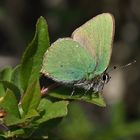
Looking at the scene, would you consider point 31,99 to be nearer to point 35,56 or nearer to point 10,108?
point 10,108

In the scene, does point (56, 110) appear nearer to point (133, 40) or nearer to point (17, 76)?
point (17, 76)

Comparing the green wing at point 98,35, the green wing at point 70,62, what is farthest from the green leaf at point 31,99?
the green wing at point 98,35

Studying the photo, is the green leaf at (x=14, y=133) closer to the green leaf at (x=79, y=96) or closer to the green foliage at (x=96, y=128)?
the green leaf at (x=79, y=96)

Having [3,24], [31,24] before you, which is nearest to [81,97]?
[3,24]

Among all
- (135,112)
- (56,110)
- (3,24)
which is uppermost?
(56,110)

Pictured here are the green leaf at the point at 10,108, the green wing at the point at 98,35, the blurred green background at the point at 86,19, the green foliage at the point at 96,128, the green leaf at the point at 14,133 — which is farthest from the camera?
the blurred green background at the point at 86,19

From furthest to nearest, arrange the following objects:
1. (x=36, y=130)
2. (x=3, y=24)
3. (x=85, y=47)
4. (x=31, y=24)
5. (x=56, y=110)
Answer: (x=31, y=24) < (x=3, y=24) < (x=85, y=47) < (x=36, y=130) < (x=56, y=110)

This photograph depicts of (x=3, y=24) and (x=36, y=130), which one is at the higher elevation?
(x=36, y=130)
